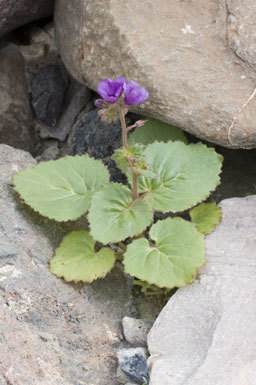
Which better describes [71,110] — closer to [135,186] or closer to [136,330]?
[135,186]

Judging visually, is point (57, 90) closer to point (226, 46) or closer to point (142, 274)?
point (226, 46)

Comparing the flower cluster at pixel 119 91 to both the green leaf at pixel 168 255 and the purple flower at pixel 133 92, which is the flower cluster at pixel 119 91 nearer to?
the purple flower at pixel 133 92

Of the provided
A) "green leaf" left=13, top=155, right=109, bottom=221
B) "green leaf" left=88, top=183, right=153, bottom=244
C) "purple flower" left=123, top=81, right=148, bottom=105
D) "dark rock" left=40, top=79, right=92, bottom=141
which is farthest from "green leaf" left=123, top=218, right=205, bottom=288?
"dark rock" left=40, top=79, right=92, bottom=141

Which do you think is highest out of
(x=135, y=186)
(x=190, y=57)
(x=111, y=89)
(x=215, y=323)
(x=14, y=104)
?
(x=111, y=89)

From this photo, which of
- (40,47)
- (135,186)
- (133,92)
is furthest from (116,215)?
(40,47)

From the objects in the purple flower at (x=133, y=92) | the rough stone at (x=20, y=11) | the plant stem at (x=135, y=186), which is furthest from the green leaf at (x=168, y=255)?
the rough stone at (x=20, y=11)

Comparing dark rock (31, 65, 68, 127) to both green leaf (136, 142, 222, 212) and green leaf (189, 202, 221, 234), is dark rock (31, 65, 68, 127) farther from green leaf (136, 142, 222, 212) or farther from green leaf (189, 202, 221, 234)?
green leaf (189, 202, 221, 234)

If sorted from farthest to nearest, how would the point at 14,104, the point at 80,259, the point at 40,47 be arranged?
1. the point at 40,47
2. the point at 14,104
3. the point at 80,259
